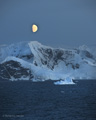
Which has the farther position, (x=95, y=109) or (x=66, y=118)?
(x=95, y=109)

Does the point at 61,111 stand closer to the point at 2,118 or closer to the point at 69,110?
the point at 69,110

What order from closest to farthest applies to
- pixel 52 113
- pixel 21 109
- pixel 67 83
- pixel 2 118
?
pixel 2 118 → pixel 52 113 → pixel 21 109 → pixel 67 83

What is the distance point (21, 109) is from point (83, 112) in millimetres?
11712

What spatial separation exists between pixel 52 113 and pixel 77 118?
6836 mm

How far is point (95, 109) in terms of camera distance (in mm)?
65250

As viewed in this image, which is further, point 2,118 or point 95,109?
point 95,109

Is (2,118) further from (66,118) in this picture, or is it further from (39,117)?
(66,118)

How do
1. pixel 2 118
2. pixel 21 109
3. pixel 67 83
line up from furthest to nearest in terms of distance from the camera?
1. pixel 67 83
2. pixel 21 109
3. pixel 2 118

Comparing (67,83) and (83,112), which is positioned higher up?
(83,112)

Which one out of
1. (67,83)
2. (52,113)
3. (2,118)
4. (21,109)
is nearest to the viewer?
(2,118)

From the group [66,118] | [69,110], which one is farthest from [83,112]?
[66,118]

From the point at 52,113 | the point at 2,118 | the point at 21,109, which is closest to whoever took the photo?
the point at 2,118

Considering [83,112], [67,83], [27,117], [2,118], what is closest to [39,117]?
[27,117]

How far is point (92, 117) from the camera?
181 ft
